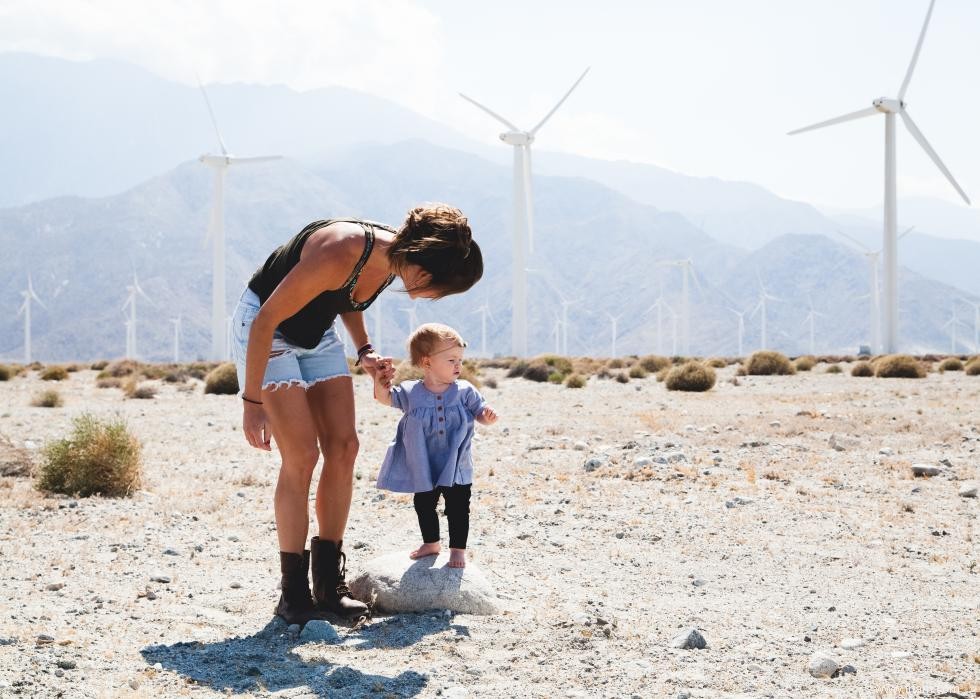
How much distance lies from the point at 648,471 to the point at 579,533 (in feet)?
9.07

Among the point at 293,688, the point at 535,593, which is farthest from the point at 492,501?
the point at 293,688

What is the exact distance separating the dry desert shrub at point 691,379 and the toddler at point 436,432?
18.7 m

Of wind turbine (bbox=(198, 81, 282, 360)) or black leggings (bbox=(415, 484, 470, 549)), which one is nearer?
black leggings (bbox=(415, 484, 470, 549))

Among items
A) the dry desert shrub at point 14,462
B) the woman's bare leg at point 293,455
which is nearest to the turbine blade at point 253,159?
the dry desert shrub at point 14,462

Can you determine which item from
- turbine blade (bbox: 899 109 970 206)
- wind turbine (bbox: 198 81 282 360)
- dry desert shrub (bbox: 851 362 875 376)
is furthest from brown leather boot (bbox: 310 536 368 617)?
wind turbine (bbox: 198 81 282 360)

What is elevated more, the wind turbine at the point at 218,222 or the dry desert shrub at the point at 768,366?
the wind turbine at the point at 218,222

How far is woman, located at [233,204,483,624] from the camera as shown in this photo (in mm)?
4371

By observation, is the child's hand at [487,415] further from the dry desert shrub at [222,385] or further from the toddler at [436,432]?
the dry desert shrub at [222,385]

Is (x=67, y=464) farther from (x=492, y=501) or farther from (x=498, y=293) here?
(x=498, y=293)

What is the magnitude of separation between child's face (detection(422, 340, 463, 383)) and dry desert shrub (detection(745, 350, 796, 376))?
2693cm

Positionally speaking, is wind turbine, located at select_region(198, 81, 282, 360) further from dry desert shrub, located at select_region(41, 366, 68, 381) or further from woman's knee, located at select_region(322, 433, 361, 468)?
woman's knee, located at select_region(322, 433, 361, 468)

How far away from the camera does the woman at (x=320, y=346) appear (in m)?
4.37

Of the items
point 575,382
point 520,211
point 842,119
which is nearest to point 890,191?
point 842,119

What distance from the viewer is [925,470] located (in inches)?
380
